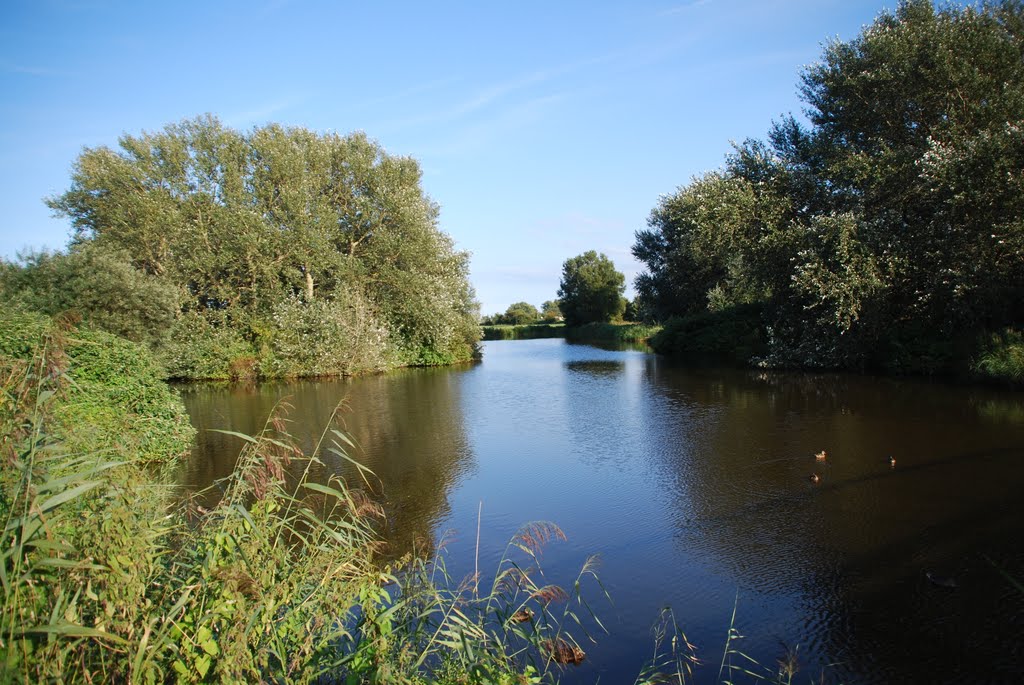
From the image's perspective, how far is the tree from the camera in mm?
68688

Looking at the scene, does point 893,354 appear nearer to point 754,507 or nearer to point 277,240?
point 754,507

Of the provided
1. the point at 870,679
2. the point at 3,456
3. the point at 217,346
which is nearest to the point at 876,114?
the point at 870,679

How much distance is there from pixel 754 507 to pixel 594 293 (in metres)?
62.0

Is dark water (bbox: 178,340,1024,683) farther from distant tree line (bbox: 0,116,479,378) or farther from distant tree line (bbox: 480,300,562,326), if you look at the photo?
distant tree line (bbox: 480,300,562,326)

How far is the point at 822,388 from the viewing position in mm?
17547

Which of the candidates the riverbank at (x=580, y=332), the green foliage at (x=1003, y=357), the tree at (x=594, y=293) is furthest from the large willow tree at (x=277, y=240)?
the tree at (x=594, y=293)

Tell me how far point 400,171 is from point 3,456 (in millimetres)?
28733

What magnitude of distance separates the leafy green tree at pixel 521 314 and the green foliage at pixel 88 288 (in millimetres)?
66848

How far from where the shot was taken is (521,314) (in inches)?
3514

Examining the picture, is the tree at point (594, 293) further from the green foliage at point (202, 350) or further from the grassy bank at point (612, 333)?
the green foliage at point (202, 350)

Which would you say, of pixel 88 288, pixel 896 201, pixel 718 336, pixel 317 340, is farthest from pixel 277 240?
pixel 896 201

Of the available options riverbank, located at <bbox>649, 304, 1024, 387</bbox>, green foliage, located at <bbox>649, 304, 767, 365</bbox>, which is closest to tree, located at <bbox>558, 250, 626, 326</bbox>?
green foliage, located at <bbox>649, 304, 767, 365</bbox>

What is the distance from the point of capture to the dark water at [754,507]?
461 centimetres

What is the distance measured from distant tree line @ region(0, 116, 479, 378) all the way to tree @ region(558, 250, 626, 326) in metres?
39.7
